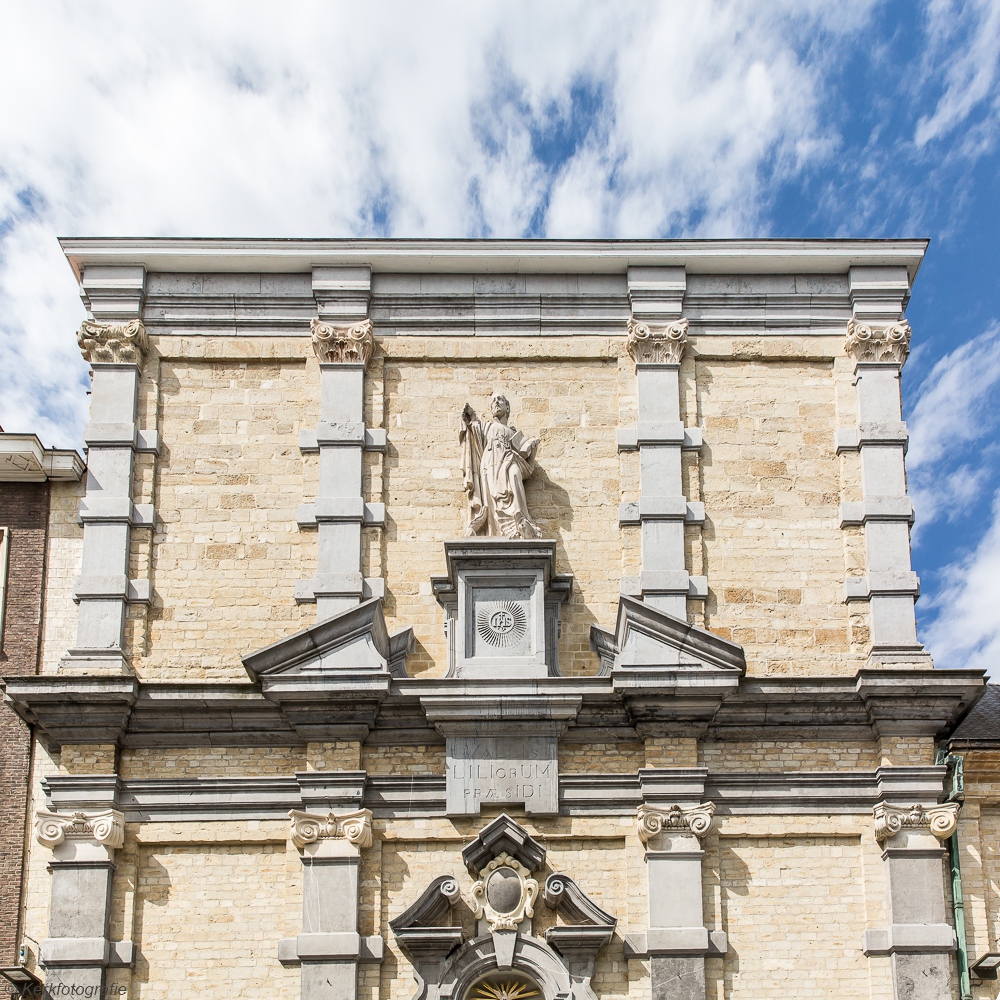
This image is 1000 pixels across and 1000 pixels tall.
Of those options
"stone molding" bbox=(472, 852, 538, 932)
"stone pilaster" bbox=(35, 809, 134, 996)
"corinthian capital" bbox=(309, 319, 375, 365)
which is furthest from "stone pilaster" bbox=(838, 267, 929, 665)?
"stone pilaster" bbox=(35, 809, 134, 996)

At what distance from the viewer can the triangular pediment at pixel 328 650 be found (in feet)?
51.3

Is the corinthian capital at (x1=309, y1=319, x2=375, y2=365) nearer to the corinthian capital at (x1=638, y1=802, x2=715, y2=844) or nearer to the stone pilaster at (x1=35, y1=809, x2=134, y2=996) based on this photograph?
the stone pilaster at (x1=35, y1=809, x2=134, y2=996)

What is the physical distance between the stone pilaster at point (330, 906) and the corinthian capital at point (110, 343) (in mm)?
5366

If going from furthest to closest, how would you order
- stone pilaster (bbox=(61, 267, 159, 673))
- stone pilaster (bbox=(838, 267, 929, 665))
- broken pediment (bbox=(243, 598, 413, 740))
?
stone pilaster (bbox=(838, 267, 929, 665))
stone pilaster (bbox=(61, 267, 159, 673))
broken pediment (bbox=(243, 598, 413, 740))

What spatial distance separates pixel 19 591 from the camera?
17203 millimetres

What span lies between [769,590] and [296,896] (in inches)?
224

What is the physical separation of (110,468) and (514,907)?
623 centimetres

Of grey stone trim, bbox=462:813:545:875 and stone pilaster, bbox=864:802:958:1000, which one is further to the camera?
grey stone trim, bbox=462:813:545:875

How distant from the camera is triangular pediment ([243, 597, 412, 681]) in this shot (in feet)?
51.3

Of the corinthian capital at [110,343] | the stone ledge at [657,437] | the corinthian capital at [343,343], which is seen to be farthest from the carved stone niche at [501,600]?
the corinthian capital at [110,343]

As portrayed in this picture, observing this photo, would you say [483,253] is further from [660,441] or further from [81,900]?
[81,900]

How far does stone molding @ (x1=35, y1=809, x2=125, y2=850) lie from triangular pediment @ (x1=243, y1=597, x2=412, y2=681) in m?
1.91

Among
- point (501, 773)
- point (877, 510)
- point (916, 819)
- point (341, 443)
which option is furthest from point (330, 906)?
point (877, 510)

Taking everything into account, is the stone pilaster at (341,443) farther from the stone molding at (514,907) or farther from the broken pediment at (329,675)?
the stone molding at (514,907)
